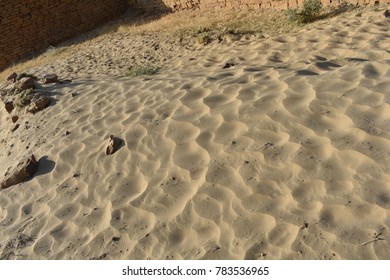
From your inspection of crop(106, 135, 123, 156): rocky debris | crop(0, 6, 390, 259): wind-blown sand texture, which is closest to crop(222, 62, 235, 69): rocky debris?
crop(0, 6, 390, 259): wind-blown sand texture

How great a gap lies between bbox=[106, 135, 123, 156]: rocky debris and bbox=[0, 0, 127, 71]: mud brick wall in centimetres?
934

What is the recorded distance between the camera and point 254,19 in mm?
9953

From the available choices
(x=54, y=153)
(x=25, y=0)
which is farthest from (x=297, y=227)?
(x=25, y=0)

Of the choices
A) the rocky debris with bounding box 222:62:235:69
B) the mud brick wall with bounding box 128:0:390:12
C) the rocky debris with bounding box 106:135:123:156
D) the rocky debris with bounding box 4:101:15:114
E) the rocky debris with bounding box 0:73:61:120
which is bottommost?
the mud brick wall with bounding box 128:0:390:12

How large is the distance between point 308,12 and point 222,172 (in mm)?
5851

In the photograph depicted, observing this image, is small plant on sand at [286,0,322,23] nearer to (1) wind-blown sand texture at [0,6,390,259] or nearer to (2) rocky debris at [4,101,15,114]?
(1) wind-blown sand texture at [0,6,390,259]

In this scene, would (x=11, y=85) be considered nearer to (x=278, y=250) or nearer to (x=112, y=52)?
(x=112, y=52)

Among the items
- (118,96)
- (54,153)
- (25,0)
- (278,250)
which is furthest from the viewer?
(25,0)

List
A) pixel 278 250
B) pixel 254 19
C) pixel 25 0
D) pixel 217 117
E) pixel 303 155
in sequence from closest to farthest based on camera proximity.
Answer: pixel 278 250
pixel 303 155
pixel 217 117
pixel 254 19
pixel 25 0

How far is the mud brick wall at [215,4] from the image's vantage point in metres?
9.57

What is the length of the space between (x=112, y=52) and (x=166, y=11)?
307 centimetres

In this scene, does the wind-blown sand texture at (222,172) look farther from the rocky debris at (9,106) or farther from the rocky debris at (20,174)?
the rocky debris at (9,106)

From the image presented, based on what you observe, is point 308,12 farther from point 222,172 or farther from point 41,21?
point 41,21

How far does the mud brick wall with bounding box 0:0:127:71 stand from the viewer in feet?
42.1
